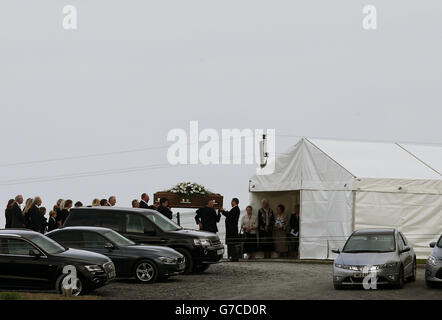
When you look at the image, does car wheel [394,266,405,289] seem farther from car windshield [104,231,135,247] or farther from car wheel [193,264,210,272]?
car wheel [193,264,210,272]

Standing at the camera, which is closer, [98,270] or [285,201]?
[98,270]

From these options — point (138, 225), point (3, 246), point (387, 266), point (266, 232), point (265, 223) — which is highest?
point (138, 225)

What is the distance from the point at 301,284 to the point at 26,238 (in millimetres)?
6419

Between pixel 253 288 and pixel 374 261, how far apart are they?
2739 millimetres

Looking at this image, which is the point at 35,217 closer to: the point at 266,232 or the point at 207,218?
the point at 207,218

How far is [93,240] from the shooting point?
22.5m

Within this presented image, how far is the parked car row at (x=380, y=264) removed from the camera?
2081 centimetres

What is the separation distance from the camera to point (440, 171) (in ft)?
110

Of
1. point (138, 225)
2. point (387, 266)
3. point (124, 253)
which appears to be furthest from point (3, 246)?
point (387, 266)

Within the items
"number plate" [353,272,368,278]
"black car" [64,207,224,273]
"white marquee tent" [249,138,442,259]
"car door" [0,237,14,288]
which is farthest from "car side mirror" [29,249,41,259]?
"white marquee tent" [249,138,442,259]

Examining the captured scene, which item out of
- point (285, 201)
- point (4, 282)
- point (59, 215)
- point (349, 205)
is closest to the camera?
point (4, 282)

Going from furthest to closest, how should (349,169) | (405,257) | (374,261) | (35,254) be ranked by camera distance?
1. (349,169)
2. (405,257)
3. (374,261)
4. (35,254)
